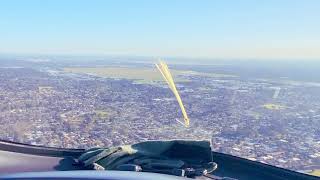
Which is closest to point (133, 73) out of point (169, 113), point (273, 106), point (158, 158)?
point (273, 106)

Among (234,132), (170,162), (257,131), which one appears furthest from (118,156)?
(257,131)

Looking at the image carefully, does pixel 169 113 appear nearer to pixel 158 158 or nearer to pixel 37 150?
pixel 37 150

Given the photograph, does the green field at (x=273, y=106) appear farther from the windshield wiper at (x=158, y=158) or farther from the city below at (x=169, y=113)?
the windshield wiper at (x=158, y=158)

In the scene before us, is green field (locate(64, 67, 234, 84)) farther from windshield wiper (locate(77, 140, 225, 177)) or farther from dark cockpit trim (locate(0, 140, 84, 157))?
windshield wiper (locate(77, 140, 225, 177))

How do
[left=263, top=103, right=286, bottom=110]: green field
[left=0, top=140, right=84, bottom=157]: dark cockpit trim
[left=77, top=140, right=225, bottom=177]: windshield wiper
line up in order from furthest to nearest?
1. [left=263, top=103, right=286, bottom=110]: green field
2. [left=0, top=140, right=84, bottom=157]: dark cockpit trim
3. [left=77, top=140, right=225, bottom=177]: windshield wiper

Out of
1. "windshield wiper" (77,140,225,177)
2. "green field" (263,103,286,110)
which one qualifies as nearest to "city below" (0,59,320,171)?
"green field" (263,103,286,110)

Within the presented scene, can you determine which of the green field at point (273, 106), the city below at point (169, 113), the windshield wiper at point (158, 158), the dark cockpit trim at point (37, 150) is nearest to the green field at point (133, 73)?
the city below at point (169, 113)

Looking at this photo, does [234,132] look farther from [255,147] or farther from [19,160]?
[19,160]

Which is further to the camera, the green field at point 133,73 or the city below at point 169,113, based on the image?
the green field at point 133,73
